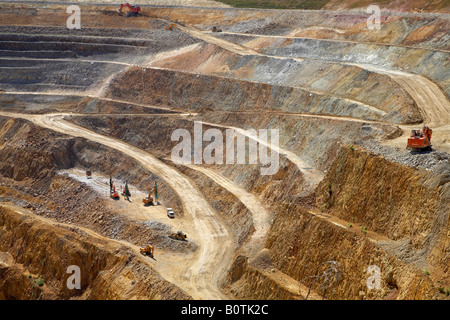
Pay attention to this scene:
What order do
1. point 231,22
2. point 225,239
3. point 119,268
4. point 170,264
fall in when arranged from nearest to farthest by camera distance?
point 119,268, point 170,264, point 225,239, point 231,22

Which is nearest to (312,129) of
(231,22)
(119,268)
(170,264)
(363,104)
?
(363,104)

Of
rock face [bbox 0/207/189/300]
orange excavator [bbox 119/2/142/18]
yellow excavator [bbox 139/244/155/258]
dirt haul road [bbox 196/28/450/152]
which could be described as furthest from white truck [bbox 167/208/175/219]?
orange excavator [bbox 119/2/142/18]

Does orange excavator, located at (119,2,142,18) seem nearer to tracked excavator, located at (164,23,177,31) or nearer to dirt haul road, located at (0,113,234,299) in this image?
tracked excavator, located at (164,23,177,31)

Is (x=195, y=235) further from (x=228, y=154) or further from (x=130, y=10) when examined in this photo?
(x=130, y=10)

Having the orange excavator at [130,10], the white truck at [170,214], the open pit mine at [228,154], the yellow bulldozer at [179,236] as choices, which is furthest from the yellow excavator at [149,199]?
the orange excavator at [130,10]

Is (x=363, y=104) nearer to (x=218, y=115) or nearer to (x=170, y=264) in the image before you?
(x=218, y=115)

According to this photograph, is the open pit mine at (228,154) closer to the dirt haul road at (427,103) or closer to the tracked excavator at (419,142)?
the tracked excavator at (419,142)

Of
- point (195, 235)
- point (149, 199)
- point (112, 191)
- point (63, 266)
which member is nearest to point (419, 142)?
point (195, 235)
